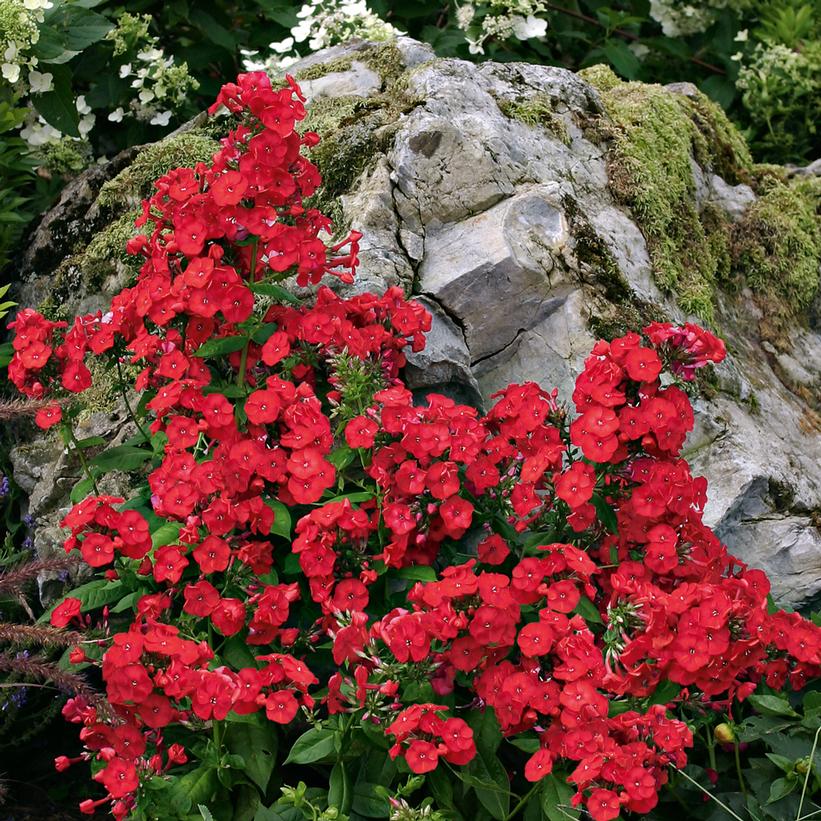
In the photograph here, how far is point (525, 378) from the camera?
12.2ft

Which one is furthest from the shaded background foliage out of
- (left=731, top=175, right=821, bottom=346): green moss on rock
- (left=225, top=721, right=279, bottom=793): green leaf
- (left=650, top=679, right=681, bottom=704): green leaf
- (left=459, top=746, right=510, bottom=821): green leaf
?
(left=731, top=175, right=821, bottom=346): green moss on rock

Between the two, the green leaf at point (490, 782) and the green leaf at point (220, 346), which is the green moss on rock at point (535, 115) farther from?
the green leaf at point (490, 782)

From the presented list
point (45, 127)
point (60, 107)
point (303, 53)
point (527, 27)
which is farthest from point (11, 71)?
point (527, 27)

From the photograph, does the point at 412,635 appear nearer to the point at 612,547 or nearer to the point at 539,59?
the point at 612,547

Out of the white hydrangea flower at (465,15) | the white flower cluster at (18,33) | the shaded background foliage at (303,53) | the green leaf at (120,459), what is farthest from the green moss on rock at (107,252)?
the white hydrangea flower at (465,15)

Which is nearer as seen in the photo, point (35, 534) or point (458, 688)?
point (458, 688)

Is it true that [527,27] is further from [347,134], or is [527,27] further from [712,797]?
[712,797]

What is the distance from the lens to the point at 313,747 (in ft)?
8.77

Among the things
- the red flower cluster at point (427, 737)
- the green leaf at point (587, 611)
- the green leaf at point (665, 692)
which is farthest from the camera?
the green leaf at point (587, 611)

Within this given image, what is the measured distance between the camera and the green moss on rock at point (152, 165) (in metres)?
4.24

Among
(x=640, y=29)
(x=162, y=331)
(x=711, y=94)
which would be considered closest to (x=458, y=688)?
(x=162, y=331)

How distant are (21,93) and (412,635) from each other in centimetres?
323

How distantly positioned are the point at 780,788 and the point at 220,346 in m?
1.89

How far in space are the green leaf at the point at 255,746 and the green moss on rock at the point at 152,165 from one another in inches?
90.0
